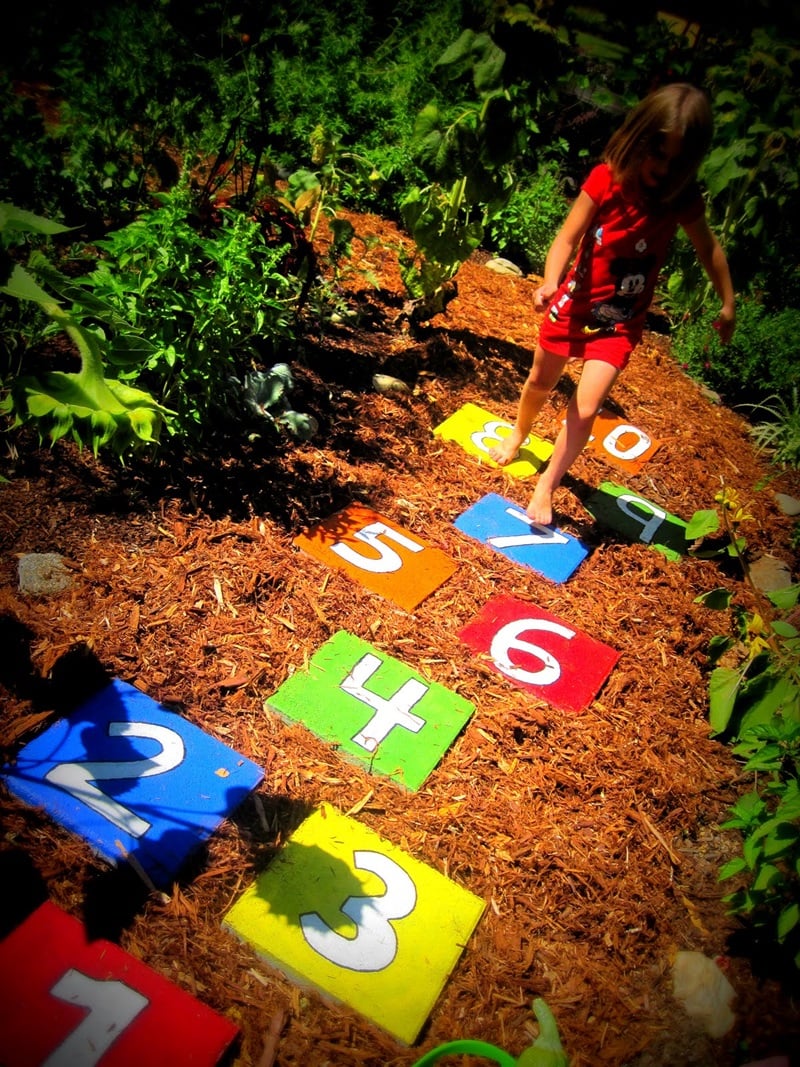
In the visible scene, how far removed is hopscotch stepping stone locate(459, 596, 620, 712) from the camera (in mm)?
2307

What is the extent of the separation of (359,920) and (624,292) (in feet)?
7.20

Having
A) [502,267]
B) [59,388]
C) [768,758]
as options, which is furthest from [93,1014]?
[502,267]

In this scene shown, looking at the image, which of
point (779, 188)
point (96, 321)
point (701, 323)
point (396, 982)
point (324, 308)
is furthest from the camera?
point (701, 323)

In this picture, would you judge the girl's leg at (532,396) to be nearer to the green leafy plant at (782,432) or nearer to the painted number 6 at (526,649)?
the painted number 6 at (526,649)

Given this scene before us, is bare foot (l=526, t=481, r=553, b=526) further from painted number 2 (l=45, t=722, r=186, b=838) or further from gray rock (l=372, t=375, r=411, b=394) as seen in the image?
painted number 2 (l=45, t=722, r=186, b=838)

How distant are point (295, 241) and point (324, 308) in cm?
76

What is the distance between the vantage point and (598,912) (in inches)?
69.4

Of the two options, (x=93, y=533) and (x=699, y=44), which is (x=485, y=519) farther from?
(x=699, y=44)

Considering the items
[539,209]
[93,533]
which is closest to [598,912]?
[93,533]

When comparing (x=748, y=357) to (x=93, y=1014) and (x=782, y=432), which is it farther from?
(x=93, y=1014)

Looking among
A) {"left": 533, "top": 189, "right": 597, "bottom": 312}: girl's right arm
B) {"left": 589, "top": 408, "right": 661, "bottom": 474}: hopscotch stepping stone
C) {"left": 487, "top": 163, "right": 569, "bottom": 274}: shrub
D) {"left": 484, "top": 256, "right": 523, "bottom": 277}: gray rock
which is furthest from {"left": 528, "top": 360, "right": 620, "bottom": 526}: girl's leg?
{"left": 487, "top": 163, "right": 569, "bottom": 274}: shrub

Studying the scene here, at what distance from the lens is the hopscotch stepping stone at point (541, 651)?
2.31 metres

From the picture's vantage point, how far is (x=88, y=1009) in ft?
4.33

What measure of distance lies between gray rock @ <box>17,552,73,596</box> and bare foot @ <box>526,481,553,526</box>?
1.80m
